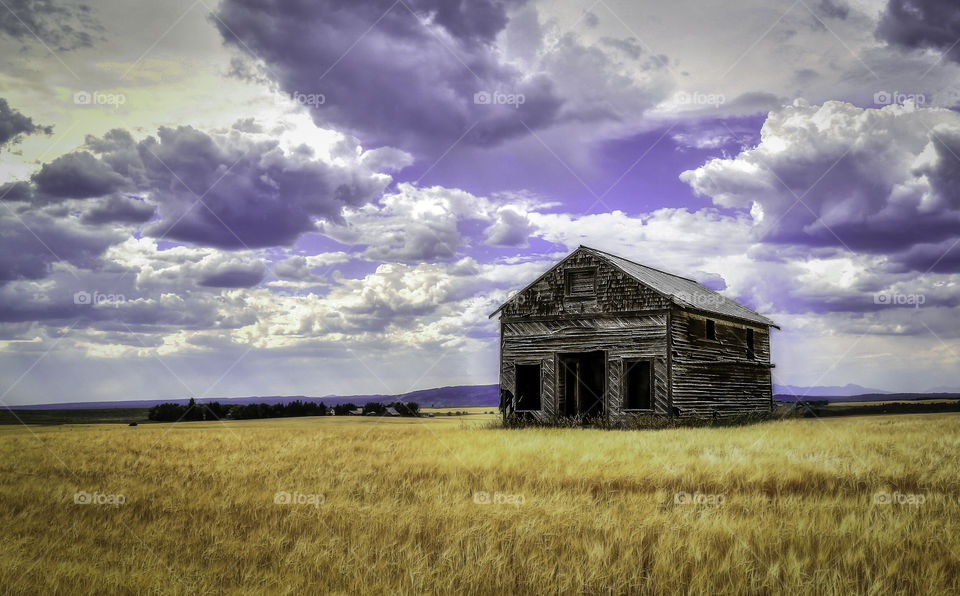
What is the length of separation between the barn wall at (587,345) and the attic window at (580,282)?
1.08m

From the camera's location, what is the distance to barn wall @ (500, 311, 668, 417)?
79.3 feet

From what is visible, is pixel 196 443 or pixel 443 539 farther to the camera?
pixel 196 443

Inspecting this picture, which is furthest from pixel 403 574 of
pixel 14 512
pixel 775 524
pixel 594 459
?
pixel 594 459

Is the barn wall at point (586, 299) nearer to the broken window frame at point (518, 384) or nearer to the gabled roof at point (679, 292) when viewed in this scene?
the gabled roof at point (679, 292)

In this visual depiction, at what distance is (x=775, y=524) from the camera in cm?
661

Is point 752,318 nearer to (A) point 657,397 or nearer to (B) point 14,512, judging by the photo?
(A) point 657,397

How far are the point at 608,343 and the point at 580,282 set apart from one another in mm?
2794

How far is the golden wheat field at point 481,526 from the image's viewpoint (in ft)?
16.2

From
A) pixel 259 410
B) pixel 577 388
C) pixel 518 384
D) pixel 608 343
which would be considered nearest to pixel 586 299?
pixel 608 343

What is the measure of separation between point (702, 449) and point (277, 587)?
1163cm

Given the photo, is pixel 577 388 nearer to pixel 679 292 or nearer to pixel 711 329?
pixel 679 292

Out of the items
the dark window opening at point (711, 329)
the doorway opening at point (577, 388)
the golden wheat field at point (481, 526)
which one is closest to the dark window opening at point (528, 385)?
the doorway opening at point (577, 388)

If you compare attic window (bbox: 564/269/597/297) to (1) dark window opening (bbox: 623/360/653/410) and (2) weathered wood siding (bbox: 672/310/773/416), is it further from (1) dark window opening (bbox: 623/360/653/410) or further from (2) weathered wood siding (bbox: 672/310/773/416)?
(1) dark window opening (bbox: 623/360/653/410)

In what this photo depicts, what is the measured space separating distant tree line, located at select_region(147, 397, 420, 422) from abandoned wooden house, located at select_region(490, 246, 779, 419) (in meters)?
20.3
